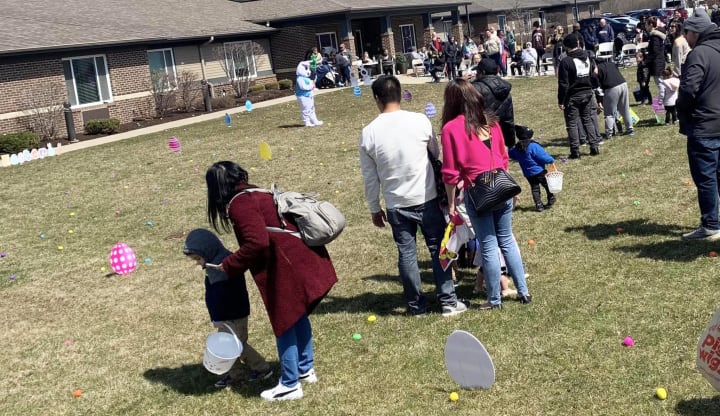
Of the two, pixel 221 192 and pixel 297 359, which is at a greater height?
pixel 221 192

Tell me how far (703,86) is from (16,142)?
57.8 ft

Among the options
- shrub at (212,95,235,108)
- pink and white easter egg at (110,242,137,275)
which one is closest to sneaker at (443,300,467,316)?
pink and white easter egg at (110,242,137,275)

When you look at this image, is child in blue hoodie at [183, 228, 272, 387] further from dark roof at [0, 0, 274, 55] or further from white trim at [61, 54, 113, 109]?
white trim at [61, 54, 113, 109]

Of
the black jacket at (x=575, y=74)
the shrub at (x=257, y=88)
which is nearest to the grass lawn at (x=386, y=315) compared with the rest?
the black jacket at (x=575, y=74)

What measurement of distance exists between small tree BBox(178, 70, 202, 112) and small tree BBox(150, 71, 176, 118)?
378mm

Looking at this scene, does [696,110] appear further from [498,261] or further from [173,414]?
[173,414]

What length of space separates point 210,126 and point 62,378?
15.3m

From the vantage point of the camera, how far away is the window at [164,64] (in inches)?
1061

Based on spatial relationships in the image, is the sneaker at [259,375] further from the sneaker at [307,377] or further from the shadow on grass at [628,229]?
the shadow on grass at [628,229]

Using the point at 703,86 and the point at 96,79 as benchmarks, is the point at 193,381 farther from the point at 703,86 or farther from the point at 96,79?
the point at 96,79

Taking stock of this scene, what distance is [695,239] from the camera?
7133mm

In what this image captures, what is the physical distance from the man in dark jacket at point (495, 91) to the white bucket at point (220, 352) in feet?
12.9

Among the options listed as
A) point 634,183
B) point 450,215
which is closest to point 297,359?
point 450,215

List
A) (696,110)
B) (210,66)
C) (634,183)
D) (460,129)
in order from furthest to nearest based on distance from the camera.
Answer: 1. (210,66)
2. (634,183)
3. (696,110)
4. (460,129)
